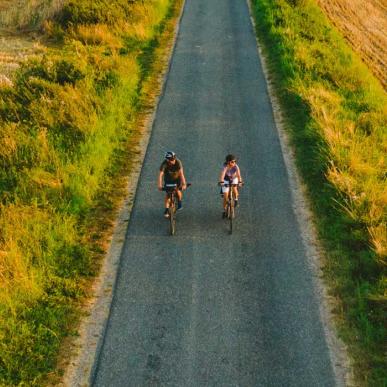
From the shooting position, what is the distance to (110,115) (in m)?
16.1

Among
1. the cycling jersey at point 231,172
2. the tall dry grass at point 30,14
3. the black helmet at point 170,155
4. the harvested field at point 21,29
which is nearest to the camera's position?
the black helmet at point 170,155

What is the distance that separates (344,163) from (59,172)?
6.93 metres

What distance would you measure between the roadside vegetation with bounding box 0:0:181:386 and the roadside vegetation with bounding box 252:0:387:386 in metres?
4.71

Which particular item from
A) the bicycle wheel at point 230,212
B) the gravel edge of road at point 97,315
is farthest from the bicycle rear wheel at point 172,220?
the bicycle wheel at point 230,212

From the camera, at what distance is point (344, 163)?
1297 centimetres

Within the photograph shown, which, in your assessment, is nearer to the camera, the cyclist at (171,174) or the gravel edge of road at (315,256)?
the gravel edge of road at (315,256)

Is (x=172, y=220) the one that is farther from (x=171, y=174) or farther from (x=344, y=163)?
(x=344, y=163)

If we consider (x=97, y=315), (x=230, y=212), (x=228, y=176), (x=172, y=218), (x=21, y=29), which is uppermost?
(x=228, y=176)

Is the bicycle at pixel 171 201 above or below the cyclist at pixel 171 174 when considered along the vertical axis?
below

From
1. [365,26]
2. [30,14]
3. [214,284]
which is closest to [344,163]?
[214,284]

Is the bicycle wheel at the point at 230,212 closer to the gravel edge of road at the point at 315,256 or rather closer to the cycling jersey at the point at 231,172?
the cycling jersey at the point at 231,172

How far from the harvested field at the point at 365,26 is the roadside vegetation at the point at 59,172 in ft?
34.1

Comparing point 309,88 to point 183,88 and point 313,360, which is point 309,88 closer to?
point 183,88

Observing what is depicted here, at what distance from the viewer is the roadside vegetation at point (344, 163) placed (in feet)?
28.7
